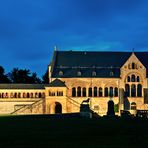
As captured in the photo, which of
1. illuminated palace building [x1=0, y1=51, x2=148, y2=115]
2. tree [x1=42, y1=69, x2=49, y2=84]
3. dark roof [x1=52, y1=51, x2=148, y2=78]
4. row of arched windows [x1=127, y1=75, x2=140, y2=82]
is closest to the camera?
illuminated palace building [x1=0, y1=51, x2=148, y2=115]

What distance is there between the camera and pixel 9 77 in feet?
473

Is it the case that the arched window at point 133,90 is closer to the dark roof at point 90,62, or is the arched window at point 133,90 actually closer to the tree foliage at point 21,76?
the dark roof at point 90,62

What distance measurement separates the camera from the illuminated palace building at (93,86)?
99.2m

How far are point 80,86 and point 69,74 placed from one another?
3.45m

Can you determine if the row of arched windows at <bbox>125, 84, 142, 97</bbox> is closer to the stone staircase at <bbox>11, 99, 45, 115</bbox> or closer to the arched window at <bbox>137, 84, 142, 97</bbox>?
the arched window at <bbox>137, 84, 142, 97</bbox>

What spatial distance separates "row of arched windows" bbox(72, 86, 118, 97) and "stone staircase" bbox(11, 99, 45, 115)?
32.6ft

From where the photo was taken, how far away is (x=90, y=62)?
343 ft

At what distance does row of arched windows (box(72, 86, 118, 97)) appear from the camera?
100625 millimetres

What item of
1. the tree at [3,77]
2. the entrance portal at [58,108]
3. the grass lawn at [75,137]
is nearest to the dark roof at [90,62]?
the entrance portal at [58,108]

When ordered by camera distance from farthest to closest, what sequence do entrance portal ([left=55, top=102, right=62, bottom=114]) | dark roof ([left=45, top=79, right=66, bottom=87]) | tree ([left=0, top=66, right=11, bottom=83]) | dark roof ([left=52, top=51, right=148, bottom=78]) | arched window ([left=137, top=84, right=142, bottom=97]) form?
tree ([left=0, top=66, right=11, bottom=83]) < dark roof ([left=52, top=51, right=148, bottom=78]) < arched window ([left=137, top=84, right=142, bottom=97]) < entrance portal ([left=55, top=102, right=62, bottom=114]) < dark roof ([left=45, top=79, right=66, bottom=87])

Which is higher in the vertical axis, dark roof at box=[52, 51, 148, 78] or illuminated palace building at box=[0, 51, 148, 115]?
dark roof at box=[52, 51, 148, 78]

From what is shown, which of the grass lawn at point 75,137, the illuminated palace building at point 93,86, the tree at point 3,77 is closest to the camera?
the grass lawn at point 75,137

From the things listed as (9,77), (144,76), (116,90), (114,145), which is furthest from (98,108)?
(114,145)

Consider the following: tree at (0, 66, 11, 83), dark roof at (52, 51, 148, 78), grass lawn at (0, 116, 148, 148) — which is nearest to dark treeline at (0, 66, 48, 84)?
tree at (0, 66, 11, 83)
